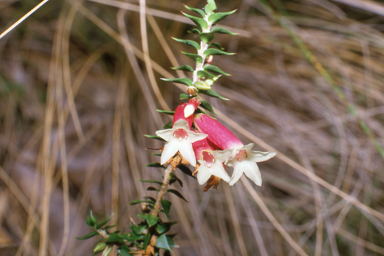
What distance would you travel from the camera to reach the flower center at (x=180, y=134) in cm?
60

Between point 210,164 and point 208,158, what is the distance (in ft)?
0.12

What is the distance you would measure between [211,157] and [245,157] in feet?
0.37

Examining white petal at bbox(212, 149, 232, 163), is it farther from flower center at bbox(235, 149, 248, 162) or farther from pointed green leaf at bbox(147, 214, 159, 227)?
pointed green leaf at bbox(147, 214, 159, 227)

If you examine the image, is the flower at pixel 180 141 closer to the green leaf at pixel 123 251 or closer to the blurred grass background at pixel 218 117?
the green leaf at pixel 123 251

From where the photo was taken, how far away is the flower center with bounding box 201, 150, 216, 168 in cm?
64

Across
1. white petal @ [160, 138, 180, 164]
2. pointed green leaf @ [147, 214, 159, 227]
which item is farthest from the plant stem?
white petal @ [160, 138, 180, 164]

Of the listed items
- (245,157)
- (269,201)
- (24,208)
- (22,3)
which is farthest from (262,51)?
(24,208)

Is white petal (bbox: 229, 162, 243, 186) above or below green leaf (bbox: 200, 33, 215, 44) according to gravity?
below

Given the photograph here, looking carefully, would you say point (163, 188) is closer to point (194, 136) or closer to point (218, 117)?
point (194, 136)

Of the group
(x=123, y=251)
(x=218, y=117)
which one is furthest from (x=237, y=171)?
(x=218, y=117)

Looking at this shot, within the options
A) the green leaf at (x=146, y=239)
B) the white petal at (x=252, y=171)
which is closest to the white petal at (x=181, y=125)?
the white petal at (x=252, y=171)

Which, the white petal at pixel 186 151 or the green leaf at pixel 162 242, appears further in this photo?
the green leaf at pixel 162 242

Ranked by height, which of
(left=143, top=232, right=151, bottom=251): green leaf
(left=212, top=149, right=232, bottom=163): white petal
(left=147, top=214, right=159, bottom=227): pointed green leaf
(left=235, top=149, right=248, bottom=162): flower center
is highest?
(left=212, top=149, right=232, bottom=163): white petal

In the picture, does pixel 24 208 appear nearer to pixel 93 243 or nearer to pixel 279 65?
pixel 93 243
